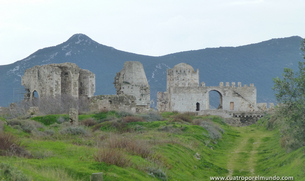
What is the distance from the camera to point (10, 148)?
37.7ft

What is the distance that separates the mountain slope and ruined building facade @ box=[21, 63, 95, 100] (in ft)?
129

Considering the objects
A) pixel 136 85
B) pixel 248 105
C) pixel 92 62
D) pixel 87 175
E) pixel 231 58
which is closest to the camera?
pixel 87 175

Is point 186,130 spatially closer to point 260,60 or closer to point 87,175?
point 87,175

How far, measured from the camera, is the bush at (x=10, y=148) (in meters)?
11.2

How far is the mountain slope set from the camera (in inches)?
3967

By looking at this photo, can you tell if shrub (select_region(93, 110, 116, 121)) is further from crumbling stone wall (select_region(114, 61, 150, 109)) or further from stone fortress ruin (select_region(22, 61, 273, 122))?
crumbling stone wall (select_region(114, 61, 150, 109))

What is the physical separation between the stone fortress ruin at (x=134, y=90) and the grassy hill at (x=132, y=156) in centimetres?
1206

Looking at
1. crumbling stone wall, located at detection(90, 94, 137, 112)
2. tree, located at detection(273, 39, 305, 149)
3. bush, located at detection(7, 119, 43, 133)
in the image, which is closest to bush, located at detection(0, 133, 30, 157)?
bush, located at detection(7, 119, 43, 133)

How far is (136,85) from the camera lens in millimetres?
38375

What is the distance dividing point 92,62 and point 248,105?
211 ft

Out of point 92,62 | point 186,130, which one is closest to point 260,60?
point 92,62

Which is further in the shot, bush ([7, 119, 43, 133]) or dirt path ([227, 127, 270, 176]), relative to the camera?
bush ([7, 119, 43, 133])

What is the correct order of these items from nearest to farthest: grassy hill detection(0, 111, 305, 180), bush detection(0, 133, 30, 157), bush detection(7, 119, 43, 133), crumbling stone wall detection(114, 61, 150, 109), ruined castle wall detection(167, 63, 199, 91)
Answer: grassy hill detection(0, 111, 305, 180)
bush detection(0, 133, 30, 157)
bush detection(7, 119, 43, 133)
crumbling stone wall detection(114, 61, 150, 109)
ruined castle wall detection(167, 63, 199, 91)

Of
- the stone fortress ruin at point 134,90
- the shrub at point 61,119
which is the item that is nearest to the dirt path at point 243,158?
the shrub at point 61,119
